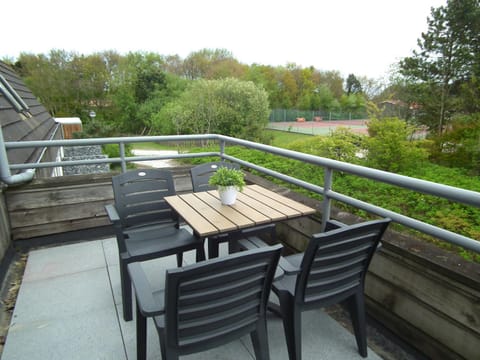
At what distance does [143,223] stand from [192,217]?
739mm

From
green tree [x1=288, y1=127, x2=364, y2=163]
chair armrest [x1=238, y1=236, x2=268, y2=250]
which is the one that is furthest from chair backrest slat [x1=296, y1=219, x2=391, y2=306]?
green tree [x1=288, y1=127, x2=364, y2=163]

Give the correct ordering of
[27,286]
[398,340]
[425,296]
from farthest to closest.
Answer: [27,286] → [398,340] → [425,296]

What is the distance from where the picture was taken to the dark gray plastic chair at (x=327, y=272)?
1.21m

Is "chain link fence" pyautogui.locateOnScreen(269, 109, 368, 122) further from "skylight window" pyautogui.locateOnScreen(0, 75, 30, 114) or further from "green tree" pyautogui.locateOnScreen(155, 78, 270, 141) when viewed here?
"skylight window" pyautogui.locateOnScreen(0, 75, 30, 114)

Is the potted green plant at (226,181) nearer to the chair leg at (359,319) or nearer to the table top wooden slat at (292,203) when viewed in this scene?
the table top wooden slat at (292,203)

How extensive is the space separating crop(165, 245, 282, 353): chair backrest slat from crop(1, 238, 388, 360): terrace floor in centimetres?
60

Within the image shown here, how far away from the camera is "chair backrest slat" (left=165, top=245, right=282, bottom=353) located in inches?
36.4

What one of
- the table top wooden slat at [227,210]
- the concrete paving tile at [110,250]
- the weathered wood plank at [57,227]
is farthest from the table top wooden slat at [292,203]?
the weathered wood plank at [57,227]

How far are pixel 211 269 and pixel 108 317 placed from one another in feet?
4.63

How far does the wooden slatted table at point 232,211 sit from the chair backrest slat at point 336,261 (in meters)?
0.47

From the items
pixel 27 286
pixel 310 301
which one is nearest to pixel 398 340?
pixel 310 301

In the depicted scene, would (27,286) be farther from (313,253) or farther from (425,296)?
(425,296)

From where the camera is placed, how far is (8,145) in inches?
99.1

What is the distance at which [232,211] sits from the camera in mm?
1858
